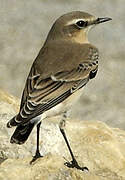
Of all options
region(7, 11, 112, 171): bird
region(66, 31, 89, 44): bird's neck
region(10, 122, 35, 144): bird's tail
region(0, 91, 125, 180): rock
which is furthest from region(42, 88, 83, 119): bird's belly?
region(66, 31, 89, 44): bird's neck

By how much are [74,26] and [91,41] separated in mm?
9446

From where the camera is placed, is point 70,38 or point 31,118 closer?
point 31,118

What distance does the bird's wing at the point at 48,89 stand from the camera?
8.77 meters

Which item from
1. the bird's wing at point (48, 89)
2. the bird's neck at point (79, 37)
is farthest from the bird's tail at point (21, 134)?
the bird's neck at point (79, 37)

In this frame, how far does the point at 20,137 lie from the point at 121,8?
13042 mm

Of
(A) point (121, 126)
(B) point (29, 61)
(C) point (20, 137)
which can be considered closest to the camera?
(C) point (20, 137)

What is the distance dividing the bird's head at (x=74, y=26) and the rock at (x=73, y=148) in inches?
50.5

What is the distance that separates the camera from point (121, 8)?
832 inches

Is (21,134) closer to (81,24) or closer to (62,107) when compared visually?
(62,107)

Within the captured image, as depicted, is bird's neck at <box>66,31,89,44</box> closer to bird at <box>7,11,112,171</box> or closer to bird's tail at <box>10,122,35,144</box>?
bird at <box>7,11,112,171</box>

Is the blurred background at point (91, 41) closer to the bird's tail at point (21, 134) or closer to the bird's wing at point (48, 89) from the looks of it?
the bird's wing at point (48, 89)

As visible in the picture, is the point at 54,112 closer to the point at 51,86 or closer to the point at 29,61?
the point at 51,86

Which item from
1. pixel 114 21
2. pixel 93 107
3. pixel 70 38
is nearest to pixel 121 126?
pixel 93 107

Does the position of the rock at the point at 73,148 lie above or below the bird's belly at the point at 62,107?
below
